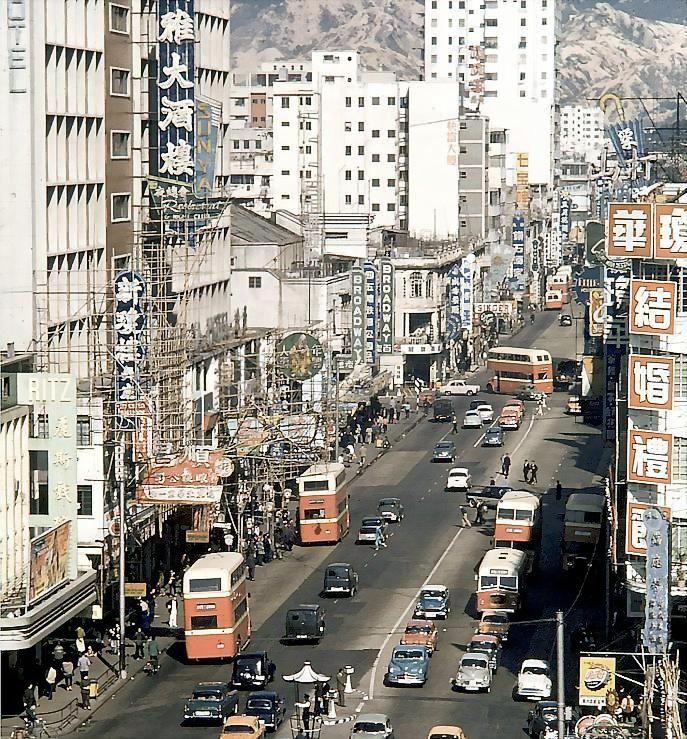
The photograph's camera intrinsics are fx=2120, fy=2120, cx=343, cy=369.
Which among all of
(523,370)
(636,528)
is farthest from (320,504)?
(523,370)

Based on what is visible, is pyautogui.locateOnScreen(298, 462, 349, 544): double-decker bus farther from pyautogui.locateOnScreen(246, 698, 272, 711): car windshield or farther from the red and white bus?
pyautogui.locateOnScreen(246, 698, 272, 711): car windshield

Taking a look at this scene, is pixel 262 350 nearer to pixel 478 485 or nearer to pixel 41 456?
pixel 478 485

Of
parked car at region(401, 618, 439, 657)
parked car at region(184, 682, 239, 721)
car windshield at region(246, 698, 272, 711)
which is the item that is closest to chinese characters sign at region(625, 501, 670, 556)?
parked car at region(401, 618, 439, 657)

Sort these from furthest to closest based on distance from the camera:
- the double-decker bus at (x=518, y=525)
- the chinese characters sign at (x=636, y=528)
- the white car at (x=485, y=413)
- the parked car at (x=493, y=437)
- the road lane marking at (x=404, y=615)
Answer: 1. the white car at (x=485, y=413)
2. the parked car at (x=493, y=437)
3. the double-decker bus at (x=518, y=525)
4. the road lane marking at (x=404, y=615)
5. the chinese characters sign at (x=636, y=528)

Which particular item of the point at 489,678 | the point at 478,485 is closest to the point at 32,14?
the point at 489,678

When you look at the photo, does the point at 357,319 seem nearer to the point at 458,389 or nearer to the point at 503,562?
the point at 458,389

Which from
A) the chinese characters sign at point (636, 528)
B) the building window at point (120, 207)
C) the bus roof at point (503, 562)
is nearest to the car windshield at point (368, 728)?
the chinese characters sign at point (636, 528)

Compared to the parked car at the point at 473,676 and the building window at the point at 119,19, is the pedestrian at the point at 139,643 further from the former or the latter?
the building window at the point at 119,19
